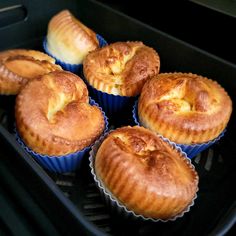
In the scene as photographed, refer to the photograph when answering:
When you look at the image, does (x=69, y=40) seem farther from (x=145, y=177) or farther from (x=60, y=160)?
(x=145, y=177)

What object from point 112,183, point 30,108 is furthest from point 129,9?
point 112,183

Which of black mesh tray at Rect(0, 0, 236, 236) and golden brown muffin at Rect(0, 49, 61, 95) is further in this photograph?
golden brown muffin at Rect(0, 49, 61, 95)

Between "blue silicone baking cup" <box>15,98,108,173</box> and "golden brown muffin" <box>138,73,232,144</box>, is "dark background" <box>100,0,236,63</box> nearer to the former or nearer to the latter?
"golden brown muffin" <box>138,73,232,144</box>

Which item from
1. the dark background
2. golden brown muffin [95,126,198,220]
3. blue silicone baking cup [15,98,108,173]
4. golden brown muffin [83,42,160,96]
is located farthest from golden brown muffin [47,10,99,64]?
golden brown muffin [95,126,198,220]

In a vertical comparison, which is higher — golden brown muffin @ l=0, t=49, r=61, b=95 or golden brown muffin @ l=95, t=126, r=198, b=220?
golden brown muffin @ l=0, t=49, r=61, b=95

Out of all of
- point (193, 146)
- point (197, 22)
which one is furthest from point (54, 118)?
point (197, 22)

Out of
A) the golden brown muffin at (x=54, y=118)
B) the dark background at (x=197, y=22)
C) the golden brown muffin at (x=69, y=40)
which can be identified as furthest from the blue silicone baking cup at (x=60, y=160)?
the dark background at (x=197, y=22)

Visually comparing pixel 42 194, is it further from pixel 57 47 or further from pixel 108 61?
pixel 57 47
